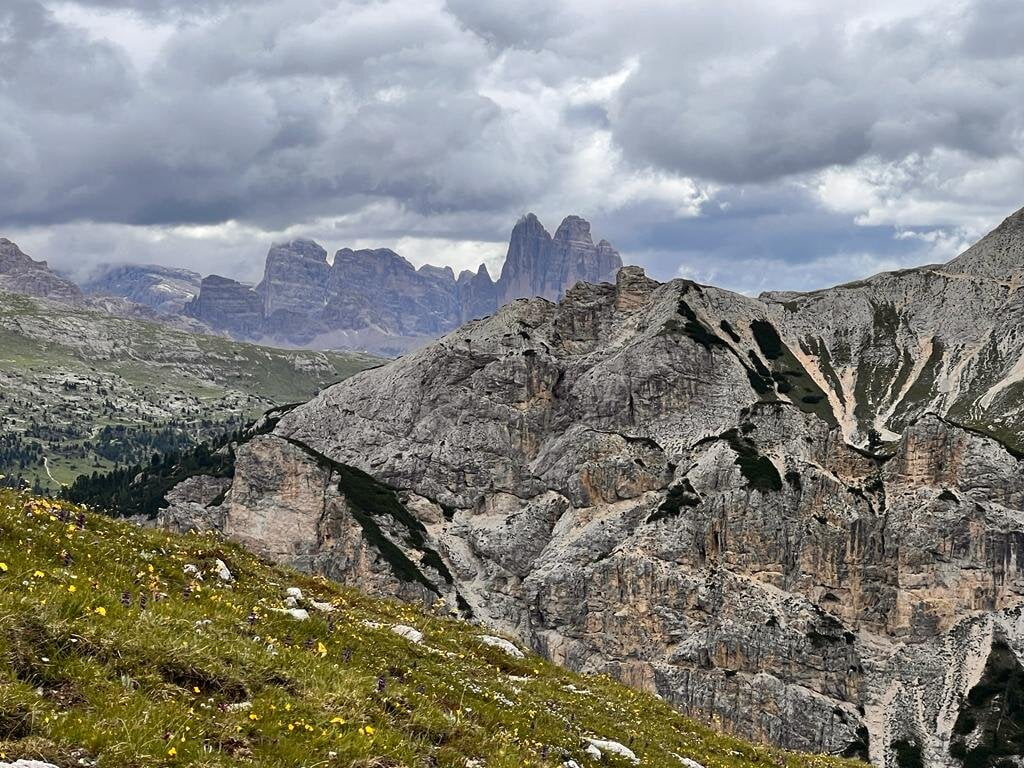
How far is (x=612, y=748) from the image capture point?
18.5 m

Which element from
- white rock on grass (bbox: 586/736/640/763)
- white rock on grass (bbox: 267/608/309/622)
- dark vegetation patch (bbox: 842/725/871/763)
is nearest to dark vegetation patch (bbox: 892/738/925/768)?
dark vegetation patch (bbox: 842/725/871/763)

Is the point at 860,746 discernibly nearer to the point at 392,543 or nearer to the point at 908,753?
the point at 908,753

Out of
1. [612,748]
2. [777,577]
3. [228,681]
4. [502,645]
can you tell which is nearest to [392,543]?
[777,577]

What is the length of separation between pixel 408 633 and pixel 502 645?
5725 mm

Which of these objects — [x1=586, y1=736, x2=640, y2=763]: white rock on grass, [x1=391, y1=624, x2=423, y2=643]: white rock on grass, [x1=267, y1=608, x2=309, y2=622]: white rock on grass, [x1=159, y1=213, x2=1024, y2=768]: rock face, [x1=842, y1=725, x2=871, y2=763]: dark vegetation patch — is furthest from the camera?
[x1=159, y1=213, x2=1024, y2=768]: rock face

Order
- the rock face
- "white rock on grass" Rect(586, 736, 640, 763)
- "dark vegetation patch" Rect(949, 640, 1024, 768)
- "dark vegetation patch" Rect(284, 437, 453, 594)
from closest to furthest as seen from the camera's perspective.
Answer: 1. "white rock on grass" Rect(586, 736, 640, 763)
2. "dark vegetation patch" Rect(949, 640, 1024, 768)
3. the rock face
4. "dark vegetation patch" Rect(284, 437, 453, 594)

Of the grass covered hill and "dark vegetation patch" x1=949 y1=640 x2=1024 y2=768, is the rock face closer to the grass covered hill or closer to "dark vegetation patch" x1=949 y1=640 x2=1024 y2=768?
"dark vegetation patch" x1=949 y1=640 x2=1024 y2=768

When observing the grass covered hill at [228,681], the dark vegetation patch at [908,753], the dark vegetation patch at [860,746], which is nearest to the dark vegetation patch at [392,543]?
the dark vegetation patch at [860,746]

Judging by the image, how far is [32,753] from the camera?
8.34 metres

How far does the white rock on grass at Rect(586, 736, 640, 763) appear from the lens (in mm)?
18172

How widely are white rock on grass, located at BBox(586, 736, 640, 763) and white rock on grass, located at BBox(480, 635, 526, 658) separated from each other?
903 centimetres

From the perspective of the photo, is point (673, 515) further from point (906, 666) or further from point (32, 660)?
point (32, 660)

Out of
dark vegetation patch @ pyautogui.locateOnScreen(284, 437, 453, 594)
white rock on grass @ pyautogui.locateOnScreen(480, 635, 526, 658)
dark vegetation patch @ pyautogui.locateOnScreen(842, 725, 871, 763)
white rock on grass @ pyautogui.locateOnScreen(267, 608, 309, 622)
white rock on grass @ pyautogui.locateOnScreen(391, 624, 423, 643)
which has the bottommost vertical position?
dark vegetation patch @ pyautogui.locateOnScreen(842, 725, 871, 763)

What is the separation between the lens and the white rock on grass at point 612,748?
1817 centimetres
